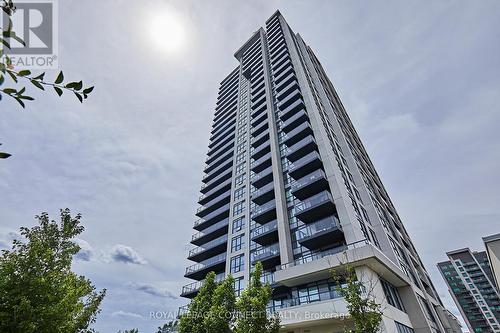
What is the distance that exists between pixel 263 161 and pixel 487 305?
130958mm

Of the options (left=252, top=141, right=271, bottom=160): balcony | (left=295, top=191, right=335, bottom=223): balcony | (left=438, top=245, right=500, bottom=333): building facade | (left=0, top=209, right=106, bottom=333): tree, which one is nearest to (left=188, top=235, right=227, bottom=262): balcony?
(left=252, top=141, right=271, bottom=160): balcony

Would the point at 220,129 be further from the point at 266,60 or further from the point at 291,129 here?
Answer: the point at 291,129

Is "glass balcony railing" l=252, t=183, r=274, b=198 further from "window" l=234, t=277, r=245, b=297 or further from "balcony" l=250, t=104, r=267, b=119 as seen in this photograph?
"balcony" l=250, t=104, r=267, b=119

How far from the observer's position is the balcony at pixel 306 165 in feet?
93.6

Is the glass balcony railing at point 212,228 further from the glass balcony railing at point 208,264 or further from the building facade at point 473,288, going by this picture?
the building facade at point 473,288

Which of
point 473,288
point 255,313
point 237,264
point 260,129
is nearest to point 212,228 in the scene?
point 237,264

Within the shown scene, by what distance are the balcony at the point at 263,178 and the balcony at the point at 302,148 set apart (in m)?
3.67

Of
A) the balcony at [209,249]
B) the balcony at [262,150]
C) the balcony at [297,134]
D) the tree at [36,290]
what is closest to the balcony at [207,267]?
the balcony at [209,249]

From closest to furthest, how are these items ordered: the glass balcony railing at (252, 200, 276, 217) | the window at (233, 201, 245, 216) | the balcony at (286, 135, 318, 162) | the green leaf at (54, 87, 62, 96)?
the green leaf at (54, 87, 62, 96)
the balcony at (286, 135, 318, 162)
the glass balcony railing at (252, 200, 276, 217)
the window at (233, 201, 245, 216)

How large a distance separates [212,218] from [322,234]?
22.7m

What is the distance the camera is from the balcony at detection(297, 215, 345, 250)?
22.0 m

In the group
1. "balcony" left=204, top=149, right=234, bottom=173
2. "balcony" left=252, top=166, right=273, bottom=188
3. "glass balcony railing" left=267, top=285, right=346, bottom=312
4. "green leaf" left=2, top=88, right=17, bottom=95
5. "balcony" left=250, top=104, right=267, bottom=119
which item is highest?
"balcony" left=250, top=104, right=267, bottom=119

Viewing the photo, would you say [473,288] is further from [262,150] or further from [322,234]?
[322,234]

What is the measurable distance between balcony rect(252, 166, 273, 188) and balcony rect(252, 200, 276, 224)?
4.21m
